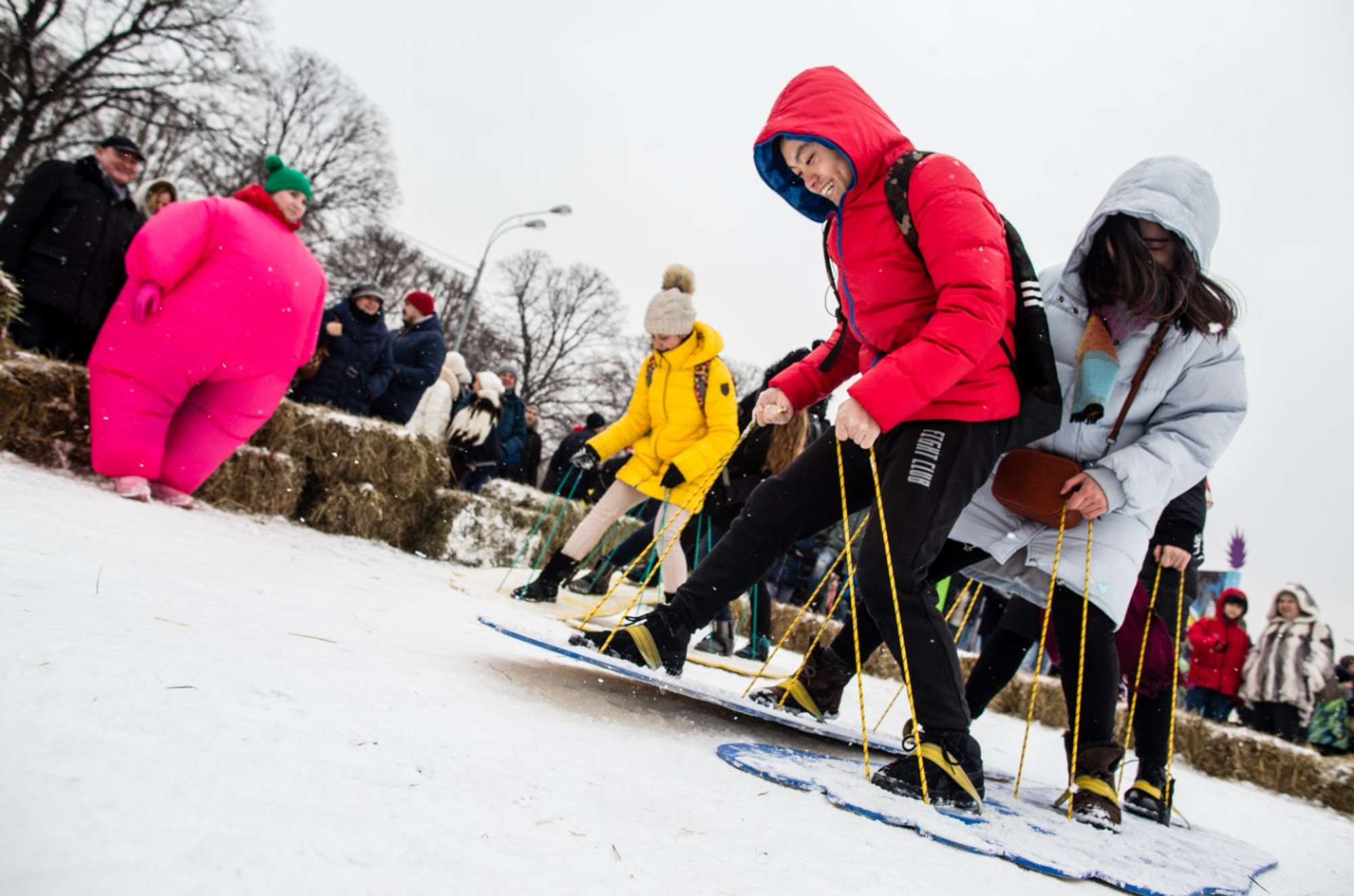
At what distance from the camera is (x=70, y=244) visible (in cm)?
459

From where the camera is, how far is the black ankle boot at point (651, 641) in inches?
86.2

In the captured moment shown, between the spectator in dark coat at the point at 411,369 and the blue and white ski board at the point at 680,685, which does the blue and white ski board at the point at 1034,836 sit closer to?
the blue and white ski board at the point at 680,685

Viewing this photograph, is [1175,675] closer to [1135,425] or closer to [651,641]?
[1135,425]

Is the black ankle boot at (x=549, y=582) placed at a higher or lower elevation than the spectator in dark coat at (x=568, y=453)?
lower

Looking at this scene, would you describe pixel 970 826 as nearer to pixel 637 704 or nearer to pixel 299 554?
pixel 637 704

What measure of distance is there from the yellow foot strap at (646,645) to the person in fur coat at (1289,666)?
8007 mm

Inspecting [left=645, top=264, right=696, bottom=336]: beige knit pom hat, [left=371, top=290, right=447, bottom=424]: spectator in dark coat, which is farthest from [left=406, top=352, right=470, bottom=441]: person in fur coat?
[left=645, top=264, right=696, bottom=336]: beige knit pom hat

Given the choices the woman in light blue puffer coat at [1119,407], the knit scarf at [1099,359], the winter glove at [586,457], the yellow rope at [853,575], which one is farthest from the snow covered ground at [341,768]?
the winter glove at [586,457]

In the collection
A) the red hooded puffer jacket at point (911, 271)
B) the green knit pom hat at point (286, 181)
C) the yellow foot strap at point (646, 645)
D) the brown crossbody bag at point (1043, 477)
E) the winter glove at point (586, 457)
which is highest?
the green knit pom hat at point (286, 181)

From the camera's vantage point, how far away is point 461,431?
7.30m

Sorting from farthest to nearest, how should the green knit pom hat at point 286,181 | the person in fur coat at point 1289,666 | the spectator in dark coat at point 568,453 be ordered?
1. the spectator in dark coat at point 568,453
2. the person in fur coat at point 1289,666
3. the green knit pom hat at point 286,181

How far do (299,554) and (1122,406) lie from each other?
11.7 ft

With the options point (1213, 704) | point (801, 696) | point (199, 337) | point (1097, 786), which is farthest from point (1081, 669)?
point (1213, 704)

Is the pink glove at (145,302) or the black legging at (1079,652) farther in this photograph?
the pink glove at (145,302)
